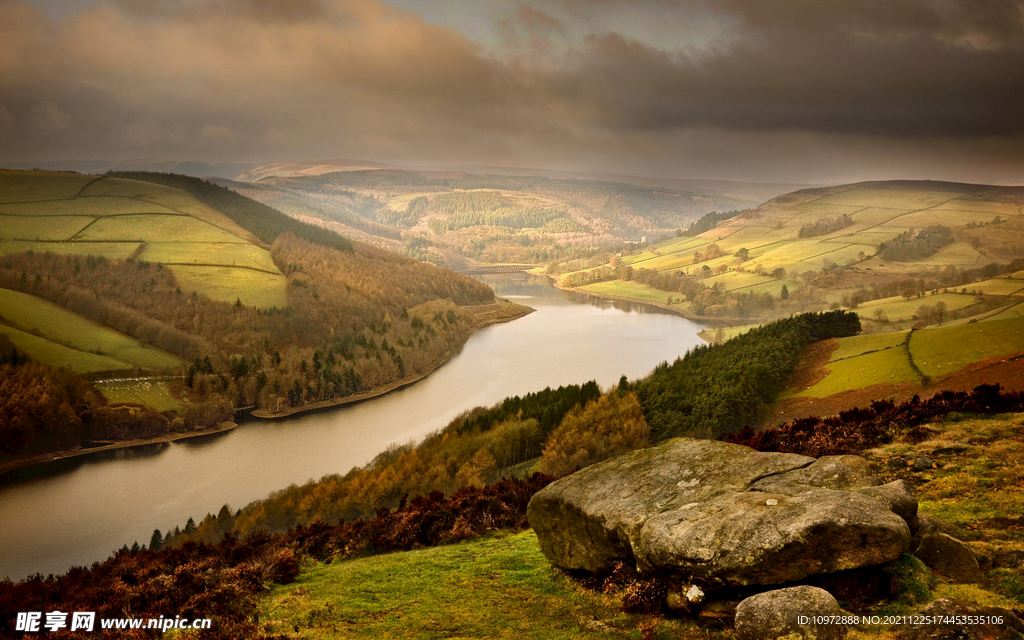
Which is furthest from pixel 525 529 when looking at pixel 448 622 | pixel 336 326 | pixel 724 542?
pixel 336 326

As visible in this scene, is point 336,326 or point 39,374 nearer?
point 39,374

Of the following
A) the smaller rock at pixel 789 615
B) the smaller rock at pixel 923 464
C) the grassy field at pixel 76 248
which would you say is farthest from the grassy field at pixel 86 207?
the smaller rock at pixel 923 464

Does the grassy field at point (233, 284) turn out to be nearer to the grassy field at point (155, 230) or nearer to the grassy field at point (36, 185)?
the grassy field at point (155, 230)

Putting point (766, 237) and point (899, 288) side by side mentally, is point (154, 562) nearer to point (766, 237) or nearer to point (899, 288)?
point (899, 288)

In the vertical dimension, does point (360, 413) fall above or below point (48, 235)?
below

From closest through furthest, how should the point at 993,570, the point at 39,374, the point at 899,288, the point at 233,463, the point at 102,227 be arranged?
the point at 993,570 < the point at 233,463 < the point at 39,374 < the point at 899,288 < the point at 102,227

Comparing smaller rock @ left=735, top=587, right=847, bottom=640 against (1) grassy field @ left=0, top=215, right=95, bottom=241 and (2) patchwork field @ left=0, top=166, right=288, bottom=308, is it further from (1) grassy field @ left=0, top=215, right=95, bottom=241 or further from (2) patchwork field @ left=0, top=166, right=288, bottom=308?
(1) grassy field @ left=0, top=215, right=95, bottom=241
